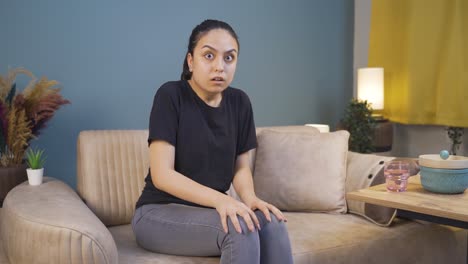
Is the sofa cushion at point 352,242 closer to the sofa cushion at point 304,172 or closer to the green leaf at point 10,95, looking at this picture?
the sofa cushion at point 304,172

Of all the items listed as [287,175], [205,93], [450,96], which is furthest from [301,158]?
[450,96]

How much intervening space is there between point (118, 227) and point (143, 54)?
103 centimetres

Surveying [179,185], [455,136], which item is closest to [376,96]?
[455,136]

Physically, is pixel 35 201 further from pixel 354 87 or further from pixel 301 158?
pixel 354 87

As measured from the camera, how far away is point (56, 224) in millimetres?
1229

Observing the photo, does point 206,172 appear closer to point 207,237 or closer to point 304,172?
point 207,237

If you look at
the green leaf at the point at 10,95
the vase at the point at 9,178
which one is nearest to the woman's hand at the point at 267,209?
the vase at the point at 9,178

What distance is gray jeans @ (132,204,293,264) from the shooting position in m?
1.25

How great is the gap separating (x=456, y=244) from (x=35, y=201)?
162 centimetres

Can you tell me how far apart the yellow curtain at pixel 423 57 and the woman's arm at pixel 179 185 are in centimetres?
215

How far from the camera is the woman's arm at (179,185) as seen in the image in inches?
51.7

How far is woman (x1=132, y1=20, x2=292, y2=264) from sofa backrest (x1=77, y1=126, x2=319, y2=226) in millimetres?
349

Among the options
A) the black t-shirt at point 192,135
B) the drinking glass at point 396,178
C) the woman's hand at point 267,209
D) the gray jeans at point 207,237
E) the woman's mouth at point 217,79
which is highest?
the woman's mouth at point 217,79

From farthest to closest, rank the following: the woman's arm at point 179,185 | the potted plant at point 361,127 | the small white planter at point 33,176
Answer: the potted plant at point 361,127, the small white planter at point 33,176, the woman's arm at point 179,185
